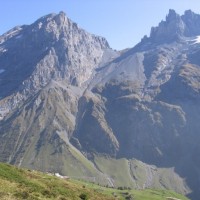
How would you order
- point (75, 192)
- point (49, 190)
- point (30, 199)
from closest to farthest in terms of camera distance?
point (30, 199) → point (49, 190) → point (75, 192)

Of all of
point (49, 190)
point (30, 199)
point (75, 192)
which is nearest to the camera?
point (30, 199)

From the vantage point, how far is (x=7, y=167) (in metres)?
46.6

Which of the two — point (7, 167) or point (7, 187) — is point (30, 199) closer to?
point (7, 187)

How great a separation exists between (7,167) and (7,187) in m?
9.00

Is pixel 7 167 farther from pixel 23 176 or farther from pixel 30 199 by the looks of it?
pixel 30 199

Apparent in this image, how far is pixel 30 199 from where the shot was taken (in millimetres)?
35875

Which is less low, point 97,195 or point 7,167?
point 7,167

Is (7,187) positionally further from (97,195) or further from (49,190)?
(97,195)

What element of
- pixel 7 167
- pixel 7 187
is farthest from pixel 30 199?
pixel 7 167

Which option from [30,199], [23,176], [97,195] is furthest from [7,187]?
[97,195]

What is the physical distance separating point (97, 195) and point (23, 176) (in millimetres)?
8378

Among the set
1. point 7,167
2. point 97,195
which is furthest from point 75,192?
point 7,167

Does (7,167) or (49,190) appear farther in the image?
(7,167)

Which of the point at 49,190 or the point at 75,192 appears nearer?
the point at 49,190
